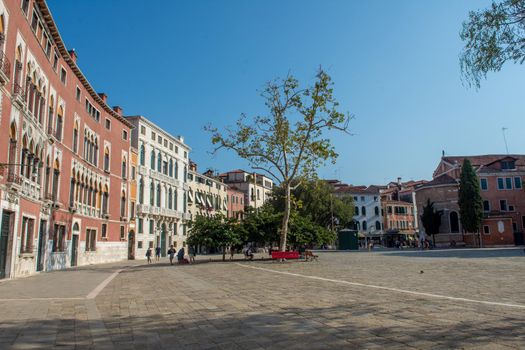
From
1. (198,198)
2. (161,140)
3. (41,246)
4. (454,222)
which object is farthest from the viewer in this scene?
(198,198)

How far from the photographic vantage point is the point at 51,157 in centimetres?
2641

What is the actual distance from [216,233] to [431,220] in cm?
3828

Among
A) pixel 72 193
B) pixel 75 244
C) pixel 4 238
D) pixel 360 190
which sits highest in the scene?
pixel 360 190

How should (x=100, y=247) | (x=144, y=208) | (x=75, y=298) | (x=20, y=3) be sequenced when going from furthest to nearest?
(x=144, y=208) < (x=100, y=247) < (x=20, y=3) < (x=75, y=298)

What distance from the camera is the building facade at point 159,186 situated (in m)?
48.8

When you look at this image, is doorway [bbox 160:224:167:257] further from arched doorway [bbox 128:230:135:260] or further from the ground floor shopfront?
the ground floor shopfront

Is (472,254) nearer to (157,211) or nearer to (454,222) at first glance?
(454,222)

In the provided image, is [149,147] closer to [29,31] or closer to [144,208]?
[144,208]

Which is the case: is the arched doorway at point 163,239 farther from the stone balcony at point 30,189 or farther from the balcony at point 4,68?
the balcony at point 4,68

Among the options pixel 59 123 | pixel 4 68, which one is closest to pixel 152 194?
pixel 59 123

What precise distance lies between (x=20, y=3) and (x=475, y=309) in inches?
853

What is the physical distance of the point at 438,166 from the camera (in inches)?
2997

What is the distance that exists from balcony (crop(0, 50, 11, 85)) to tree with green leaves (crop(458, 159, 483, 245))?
51611 millimetres

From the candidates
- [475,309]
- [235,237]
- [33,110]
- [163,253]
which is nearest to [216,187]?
[163,253]
